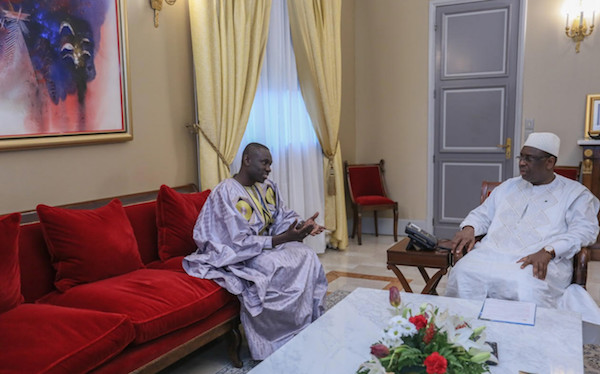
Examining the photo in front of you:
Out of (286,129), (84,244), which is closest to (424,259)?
(84,244)

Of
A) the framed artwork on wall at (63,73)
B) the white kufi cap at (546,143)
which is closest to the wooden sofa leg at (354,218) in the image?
the white kufi cap at (546,143)

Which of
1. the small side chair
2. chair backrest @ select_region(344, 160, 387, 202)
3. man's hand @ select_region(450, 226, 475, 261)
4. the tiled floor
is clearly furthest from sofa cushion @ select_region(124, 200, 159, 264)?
chair backrest @ select_region(344, 160, 387, 202)

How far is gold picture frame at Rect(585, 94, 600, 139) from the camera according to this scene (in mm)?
5242

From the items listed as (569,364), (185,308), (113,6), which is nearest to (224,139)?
(113,6)

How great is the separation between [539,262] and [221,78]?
7.81ft

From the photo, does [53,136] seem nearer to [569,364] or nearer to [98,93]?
[98,93]

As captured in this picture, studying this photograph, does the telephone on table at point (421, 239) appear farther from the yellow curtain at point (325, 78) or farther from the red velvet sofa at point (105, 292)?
the yellow curtain at point (325, 78)

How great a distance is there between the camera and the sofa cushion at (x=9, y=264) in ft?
7.24

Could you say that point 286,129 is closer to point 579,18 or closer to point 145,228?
point 145,228

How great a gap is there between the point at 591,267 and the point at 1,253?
15.4 ft

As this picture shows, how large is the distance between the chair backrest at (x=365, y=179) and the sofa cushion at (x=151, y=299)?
138 inches

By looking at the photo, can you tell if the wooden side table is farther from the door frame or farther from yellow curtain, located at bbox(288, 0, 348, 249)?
the door frame

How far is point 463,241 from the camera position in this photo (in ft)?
10.4

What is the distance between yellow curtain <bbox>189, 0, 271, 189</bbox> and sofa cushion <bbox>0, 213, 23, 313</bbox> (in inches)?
64.2
